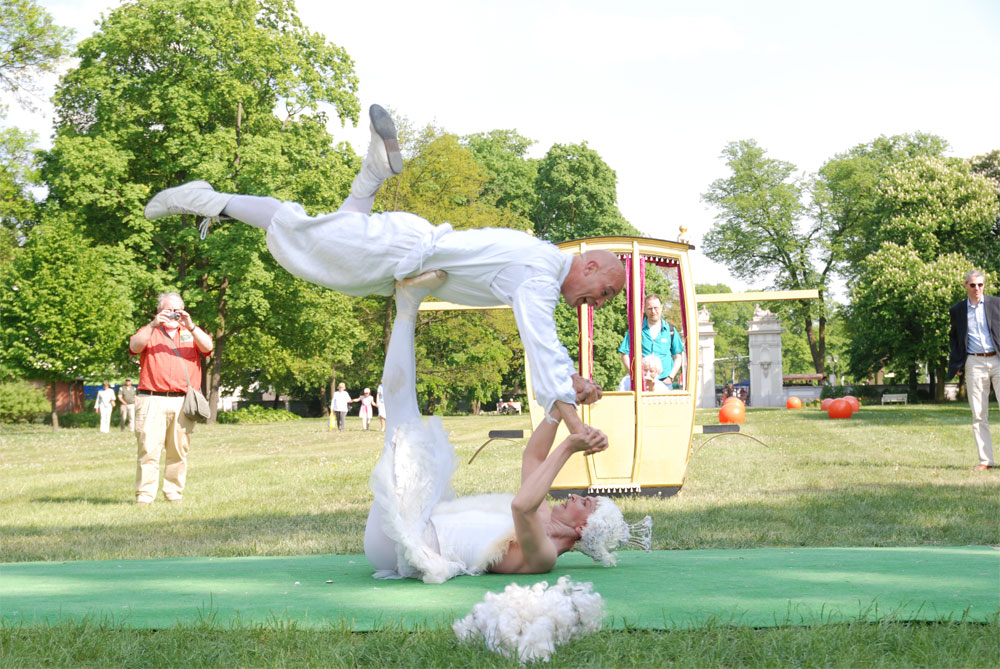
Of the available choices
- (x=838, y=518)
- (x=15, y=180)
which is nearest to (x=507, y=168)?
(x=15, y=180)

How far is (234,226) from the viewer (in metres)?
32.8

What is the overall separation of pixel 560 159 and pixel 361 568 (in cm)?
4837

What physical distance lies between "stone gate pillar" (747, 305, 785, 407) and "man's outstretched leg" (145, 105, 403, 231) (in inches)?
2123

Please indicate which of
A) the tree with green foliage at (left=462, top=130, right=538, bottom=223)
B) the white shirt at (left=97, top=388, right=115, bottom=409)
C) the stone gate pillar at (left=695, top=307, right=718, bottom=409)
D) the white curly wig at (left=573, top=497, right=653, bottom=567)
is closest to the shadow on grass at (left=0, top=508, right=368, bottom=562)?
the white curly wig at (left=573, top=497, right=653, bottom=567)

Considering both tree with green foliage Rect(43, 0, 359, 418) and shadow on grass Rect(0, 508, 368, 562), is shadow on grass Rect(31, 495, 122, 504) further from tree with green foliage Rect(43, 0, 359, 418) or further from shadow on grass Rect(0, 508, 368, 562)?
tree with green foliage Rect(43, 0, 359, 418)

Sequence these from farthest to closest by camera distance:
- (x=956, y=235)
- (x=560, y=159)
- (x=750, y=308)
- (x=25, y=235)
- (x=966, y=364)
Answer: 1. (x=750, y=308)
2. (x=560, y=159)
3. (x=956, y=235)
4. (x=25, y=235)
5. (x=966, y=364)

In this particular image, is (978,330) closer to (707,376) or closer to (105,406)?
(105,406)

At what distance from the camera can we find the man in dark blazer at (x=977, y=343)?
39.0 feet

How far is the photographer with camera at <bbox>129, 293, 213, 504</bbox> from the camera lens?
10242 mm

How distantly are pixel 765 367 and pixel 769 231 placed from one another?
8831 mm

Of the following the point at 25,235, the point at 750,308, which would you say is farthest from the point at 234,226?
the point at 750,308

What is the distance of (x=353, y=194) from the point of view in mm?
5727

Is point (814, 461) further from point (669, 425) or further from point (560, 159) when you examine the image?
point (560, 159)

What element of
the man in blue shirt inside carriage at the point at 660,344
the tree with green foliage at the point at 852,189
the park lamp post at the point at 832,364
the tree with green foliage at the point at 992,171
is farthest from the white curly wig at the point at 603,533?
the park lamp post at the point at 832,364
